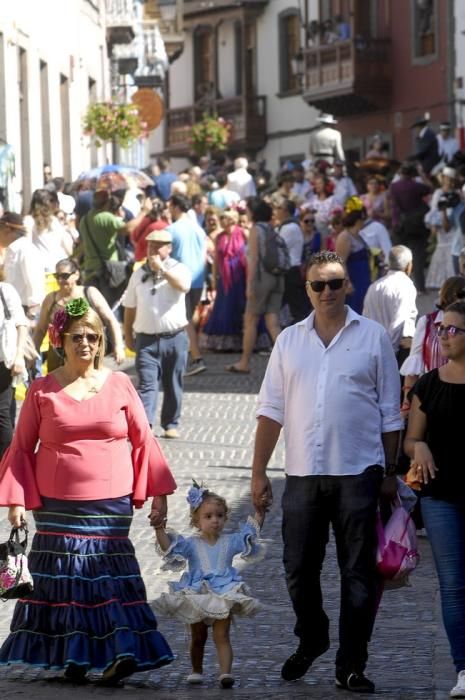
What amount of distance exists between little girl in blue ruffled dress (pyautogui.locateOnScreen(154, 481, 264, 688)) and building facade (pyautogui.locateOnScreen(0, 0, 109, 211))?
16974 millimetres

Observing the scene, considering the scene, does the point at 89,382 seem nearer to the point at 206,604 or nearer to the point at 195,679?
the point at 206,604

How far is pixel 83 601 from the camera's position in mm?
8109

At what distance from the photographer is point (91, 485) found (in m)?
8.21

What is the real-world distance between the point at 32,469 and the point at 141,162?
5946 cm

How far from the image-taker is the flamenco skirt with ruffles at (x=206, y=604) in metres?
8.09

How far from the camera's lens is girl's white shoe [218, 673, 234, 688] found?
26.4 feet

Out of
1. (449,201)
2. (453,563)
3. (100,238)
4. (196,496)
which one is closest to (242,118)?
(449,201)

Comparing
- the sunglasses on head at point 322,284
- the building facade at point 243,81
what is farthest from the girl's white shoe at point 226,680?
the building facade at point 243,81

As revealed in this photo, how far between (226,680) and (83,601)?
2.14ft

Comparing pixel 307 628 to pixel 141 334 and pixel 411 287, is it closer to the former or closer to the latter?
pixel 411 287

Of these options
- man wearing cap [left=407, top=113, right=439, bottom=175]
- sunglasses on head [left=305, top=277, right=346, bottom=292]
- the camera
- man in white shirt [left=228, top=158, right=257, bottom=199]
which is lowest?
the camera

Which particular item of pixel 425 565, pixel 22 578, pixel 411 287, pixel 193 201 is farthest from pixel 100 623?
pixel 193 201

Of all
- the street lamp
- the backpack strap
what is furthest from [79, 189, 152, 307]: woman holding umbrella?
the street lamp

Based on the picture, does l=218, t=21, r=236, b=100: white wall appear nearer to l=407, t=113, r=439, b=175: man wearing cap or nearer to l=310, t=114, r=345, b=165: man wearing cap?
l=310, t=114, r=345, b=165: man wearing cap
